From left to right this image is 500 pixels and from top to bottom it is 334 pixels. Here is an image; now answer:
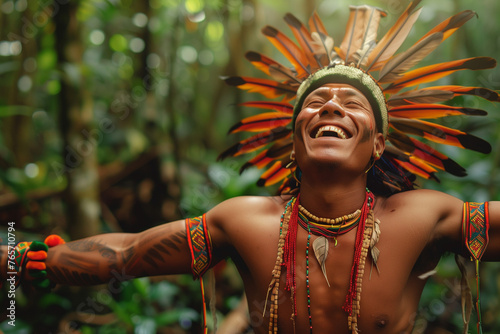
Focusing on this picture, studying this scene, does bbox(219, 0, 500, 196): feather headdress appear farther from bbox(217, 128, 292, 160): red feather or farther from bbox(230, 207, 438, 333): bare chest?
bbox(230, 207, 438, 333): bare chest

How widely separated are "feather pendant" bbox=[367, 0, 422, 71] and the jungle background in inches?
31.9

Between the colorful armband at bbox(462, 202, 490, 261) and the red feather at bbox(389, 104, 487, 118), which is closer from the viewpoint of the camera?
the colorful armband at bbox(462, 202, 490, 261)

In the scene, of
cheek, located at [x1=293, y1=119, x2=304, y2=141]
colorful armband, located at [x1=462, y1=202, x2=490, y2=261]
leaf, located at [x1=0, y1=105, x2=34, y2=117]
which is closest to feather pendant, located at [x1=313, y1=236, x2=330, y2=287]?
cheek, located at [x1=293, y1=119, x2=304, y2=141]

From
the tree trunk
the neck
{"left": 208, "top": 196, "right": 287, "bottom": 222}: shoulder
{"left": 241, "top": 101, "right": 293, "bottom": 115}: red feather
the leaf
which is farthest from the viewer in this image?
the leaf

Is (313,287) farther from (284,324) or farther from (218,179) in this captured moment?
(218,179)

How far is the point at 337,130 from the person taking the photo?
5.60 ft

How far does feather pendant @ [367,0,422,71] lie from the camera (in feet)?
6.10

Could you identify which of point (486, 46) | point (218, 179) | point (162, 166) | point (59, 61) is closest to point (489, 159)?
point (486, 46)

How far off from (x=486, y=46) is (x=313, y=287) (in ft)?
15.3

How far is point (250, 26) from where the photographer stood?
4.80 metres

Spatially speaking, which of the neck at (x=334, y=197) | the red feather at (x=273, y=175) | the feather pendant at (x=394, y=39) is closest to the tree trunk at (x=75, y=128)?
the red feather at (x=273, y=175)

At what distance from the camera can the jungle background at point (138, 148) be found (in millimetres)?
3285

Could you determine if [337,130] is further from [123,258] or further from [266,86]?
[123,258]

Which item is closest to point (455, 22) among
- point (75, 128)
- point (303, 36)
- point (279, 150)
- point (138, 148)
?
point (303, 36)
